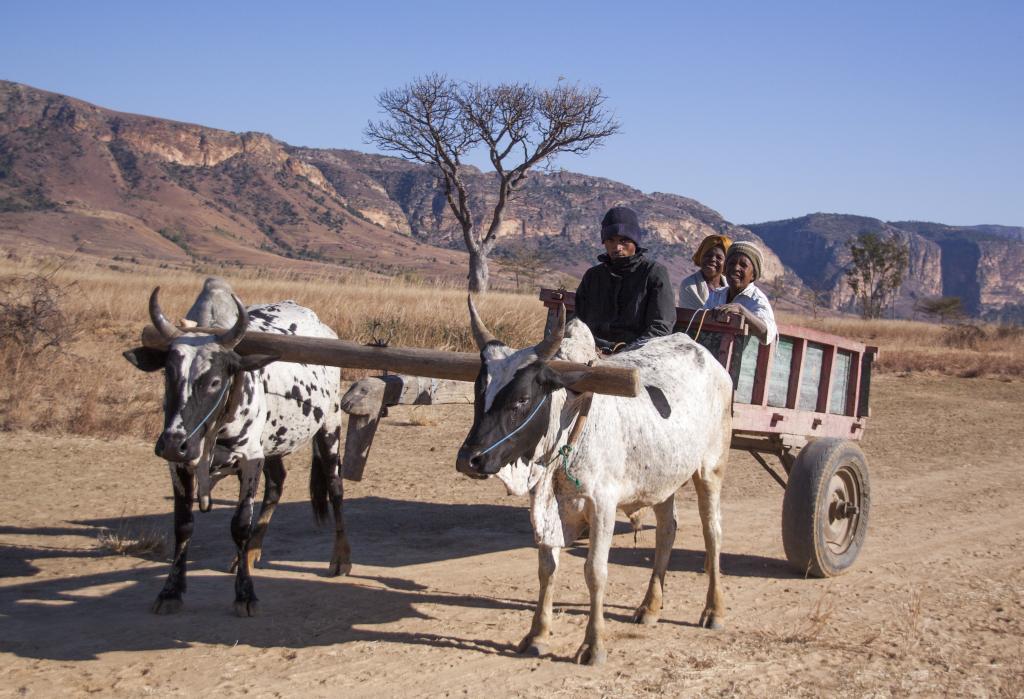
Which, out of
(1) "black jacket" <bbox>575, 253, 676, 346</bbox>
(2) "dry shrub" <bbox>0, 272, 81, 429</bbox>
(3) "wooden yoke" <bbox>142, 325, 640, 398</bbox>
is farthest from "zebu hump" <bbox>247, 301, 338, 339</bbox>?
(2) "dry shrub" <bbox>0, 272, 81, 429</bbox>

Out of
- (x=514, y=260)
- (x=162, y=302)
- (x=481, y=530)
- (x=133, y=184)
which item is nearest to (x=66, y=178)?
(x=133, y=184)

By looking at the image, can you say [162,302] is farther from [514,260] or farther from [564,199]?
[564,199]

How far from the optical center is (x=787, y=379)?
7133 millimetres

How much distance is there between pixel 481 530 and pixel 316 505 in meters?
1.56

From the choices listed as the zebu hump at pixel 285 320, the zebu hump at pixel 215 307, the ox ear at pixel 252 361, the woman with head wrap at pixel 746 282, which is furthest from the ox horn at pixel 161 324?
the woman with head wrap at pixel 746 282

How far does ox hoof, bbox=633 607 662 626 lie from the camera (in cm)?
562

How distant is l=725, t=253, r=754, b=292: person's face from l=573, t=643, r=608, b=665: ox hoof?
11.1 feet

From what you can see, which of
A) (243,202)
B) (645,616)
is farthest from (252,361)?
(243,202)

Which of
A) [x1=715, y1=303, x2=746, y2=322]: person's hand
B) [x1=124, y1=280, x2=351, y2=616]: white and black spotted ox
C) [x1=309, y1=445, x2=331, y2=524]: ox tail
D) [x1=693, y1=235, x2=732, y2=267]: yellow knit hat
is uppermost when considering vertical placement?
[x1=693, y1=235, x2=732, y2=267]: yellow knit hat

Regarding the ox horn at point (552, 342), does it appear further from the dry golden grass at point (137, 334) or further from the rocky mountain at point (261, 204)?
the rocky mountain at point (261, 204)

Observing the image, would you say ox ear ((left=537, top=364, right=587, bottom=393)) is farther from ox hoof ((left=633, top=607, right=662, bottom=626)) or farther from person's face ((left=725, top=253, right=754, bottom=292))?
person's face ((left=725, top=253, right=754, bottom=292))

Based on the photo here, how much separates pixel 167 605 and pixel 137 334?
12001 mm

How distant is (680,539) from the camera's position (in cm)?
811

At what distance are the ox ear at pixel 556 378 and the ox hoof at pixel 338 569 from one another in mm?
2900
